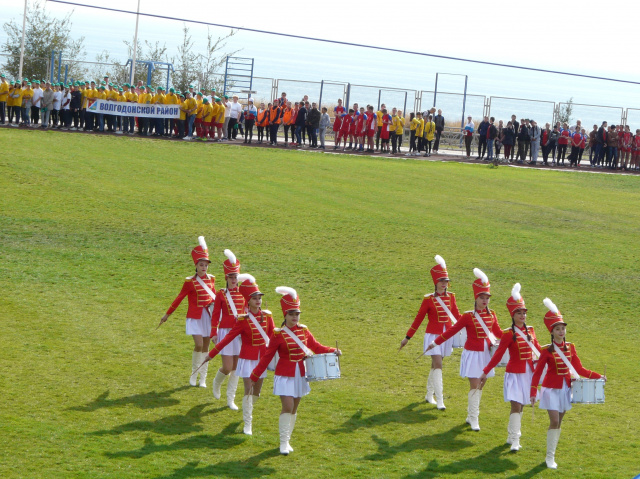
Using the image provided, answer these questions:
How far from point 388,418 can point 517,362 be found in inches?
75.5

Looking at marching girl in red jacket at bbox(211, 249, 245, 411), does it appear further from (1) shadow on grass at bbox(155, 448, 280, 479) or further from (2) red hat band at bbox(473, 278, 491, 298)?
(2) red hat band at bbox(473, 278, 491, 298)

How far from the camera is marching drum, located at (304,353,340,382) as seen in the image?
9.03 meters

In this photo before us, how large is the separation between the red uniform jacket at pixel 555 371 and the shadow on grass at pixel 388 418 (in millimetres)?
1895

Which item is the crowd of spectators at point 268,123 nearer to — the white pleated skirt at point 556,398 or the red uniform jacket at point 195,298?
the red uniform jacket at point 195,298

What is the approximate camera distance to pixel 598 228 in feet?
79.5

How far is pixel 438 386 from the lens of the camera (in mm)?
11023

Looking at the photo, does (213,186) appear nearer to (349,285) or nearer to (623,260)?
(349,285)

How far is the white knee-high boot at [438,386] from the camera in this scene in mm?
11023

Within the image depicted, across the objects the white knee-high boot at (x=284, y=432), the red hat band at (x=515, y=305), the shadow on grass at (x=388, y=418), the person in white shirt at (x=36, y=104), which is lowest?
the shadow on grass at (x=388, y=418)

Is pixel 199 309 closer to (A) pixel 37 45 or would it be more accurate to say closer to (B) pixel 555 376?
(B) pixel 555 376

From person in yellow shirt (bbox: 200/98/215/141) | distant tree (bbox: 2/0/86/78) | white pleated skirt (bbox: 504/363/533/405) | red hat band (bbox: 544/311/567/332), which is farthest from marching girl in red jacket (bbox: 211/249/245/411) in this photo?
distant tree (bbox: 2/0/86/78)

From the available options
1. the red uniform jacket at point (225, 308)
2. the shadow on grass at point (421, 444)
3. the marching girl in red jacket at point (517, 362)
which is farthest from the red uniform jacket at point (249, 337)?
the marching girl in red jacket at point (517, 362)

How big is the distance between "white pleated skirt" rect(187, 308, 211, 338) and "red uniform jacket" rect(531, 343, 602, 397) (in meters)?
4.54

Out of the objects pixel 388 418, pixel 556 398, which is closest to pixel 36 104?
pixel 388 418
